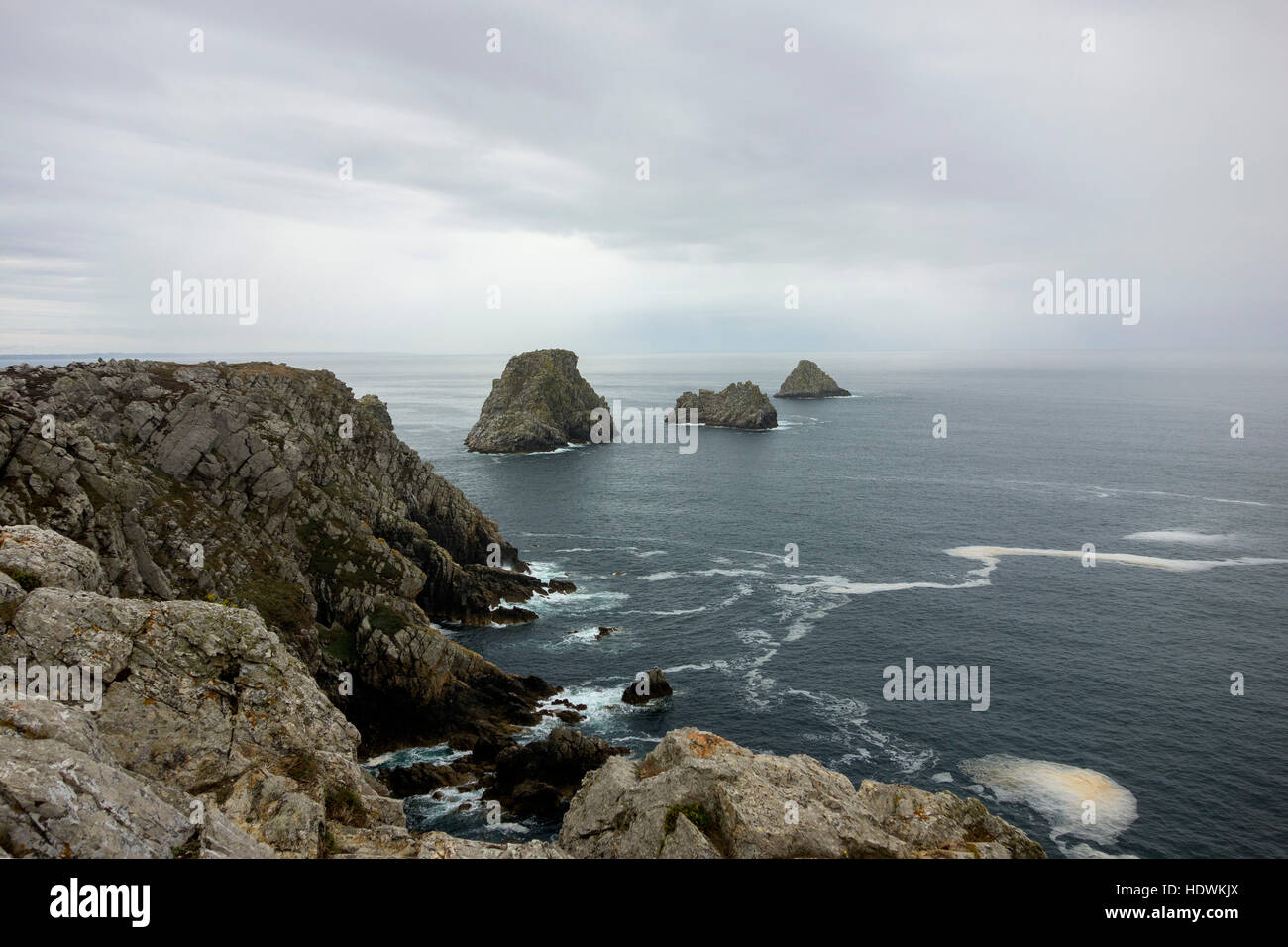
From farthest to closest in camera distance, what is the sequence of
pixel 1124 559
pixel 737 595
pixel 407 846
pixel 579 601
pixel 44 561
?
pixel 1124 559 → pixel 737 595 → pixel 579 601 → pixel 44 561 → pixel 407 846

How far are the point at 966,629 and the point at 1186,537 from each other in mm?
52135

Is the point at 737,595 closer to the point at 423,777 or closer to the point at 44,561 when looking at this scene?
the point at 423,777

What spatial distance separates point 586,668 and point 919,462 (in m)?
117

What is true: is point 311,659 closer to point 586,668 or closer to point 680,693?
point 586,668

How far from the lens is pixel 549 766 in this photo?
49.8 m

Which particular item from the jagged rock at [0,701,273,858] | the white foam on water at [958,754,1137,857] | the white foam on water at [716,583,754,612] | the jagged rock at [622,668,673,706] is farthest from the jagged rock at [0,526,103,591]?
the white foam on water at [716,583,754,612]

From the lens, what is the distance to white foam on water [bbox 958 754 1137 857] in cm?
4397

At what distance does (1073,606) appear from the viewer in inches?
3086

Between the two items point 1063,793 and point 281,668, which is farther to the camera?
point 1063,793

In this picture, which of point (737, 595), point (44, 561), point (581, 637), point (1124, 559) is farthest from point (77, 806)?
point (1124, 559)

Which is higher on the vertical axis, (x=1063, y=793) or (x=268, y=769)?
(x=268, y=769)

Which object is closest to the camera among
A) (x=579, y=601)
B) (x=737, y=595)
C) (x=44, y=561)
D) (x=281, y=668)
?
(x=44, y=561)

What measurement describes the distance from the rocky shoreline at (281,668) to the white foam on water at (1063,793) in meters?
20.8
